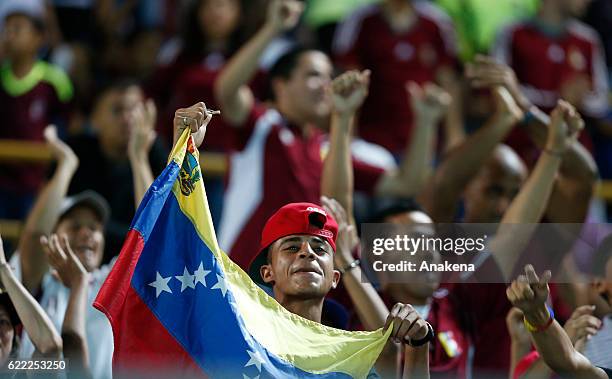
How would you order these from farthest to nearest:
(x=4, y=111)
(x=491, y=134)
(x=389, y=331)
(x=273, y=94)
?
1. (x=4, y=111)
2. (x=273, y=94)
3. (x=491, y=134)
4. (x=389, y=331)

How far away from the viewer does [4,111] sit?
974cm

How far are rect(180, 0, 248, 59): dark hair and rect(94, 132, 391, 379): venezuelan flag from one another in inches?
150

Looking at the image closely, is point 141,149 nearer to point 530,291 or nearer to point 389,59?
point 530,291

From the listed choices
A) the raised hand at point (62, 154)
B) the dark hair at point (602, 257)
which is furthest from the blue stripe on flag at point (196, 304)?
the raised hand at point (62, 154)

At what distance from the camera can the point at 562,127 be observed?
704 cm

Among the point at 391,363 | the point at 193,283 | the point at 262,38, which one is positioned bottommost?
the point at 391,363

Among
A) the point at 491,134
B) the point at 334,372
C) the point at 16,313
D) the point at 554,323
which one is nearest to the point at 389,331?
the point at 334,372

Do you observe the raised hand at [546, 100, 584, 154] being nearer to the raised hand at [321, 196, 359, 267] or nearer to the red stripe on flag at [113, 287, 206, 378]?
the raised hand at [321, 196, 359, 267]

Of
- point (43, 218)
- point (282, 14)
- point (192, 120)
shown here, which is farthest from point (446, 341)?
point (282, 14)

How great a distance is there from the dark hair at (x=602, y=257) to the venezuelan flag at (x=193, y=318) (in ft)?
4.13

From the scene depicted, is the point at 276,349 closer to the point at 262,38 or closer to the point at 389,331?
the point at 389,331

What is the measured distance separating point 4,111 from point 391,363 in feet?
14.4

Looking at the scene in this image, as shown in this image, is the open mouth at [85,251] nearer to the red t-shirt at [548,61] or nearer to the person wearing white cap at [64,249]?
the person wearing white cap at [64,249]

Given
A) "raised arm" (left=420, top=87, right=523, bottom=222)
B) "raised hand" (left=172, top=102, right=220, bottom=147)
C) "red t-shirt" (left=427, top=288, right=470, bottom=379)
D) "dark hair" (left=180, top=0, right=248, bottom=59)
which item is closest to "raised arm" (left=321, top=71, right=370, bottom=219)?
"red t-shirt" (left=427, top=288, right=470, bottom=379)
